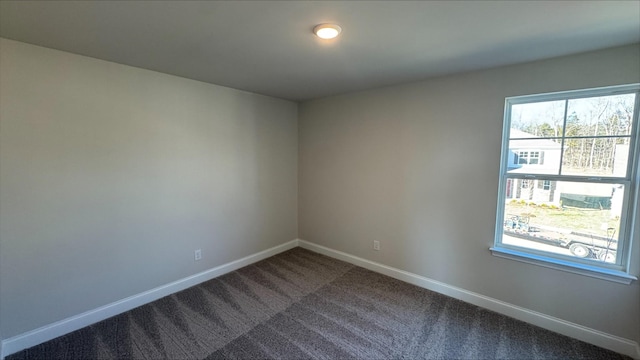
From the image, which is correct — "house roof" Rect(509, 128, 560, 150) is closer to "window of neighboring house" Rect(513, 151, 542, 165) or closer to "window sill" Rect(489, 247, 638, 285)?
"window of neighboring house" Rect(513, 151, 542, 165)

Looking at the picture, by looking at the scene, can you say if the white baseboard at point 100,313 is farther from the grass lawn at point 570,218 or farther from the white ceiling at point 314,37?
the grass lawn at point 570,218

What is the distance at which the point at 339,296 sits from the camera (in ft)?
9.38

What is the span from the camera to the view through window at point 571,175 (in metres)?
2.06

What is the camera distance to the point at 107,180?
2410 millimetres

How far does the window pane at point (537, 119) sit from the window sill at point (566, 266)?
3.62ft

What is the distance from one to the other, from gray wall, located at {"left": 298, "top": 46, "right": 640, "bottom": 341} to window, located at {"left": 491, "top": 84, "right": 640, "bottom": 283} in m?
0.11

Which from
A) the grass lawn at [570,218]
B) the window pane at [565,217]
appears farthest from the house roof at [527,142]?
the grass lawn at [570,218]

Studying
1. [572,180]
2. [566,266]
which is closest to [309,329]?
[566,266]

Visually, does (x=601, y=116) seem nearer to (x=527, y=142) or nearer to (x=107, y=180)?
(x=527, y=142)

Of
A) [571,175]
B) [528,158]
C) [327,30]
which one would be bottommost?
[571,175]

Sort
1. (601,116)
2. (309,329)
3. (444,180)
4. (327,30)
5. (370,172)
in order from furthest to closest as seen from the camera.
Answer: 1. (370,172)
2. (444,180)
3. (309,329)
4. (601,116)
5. (327,30)

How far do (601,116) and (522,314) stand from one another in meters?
1.84

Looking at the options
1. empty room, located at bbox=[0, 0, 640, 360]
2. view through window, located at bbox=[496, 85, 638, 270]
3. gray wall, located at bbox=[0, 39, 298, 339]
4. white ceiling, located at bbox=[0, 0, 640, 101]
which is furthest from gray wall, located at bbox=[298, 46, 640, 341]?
gray wall, located at bbox=[0, 39, 298, 339]

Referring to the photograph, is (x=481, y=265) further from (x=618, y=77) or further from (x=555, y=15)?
(x=555, y=15)
